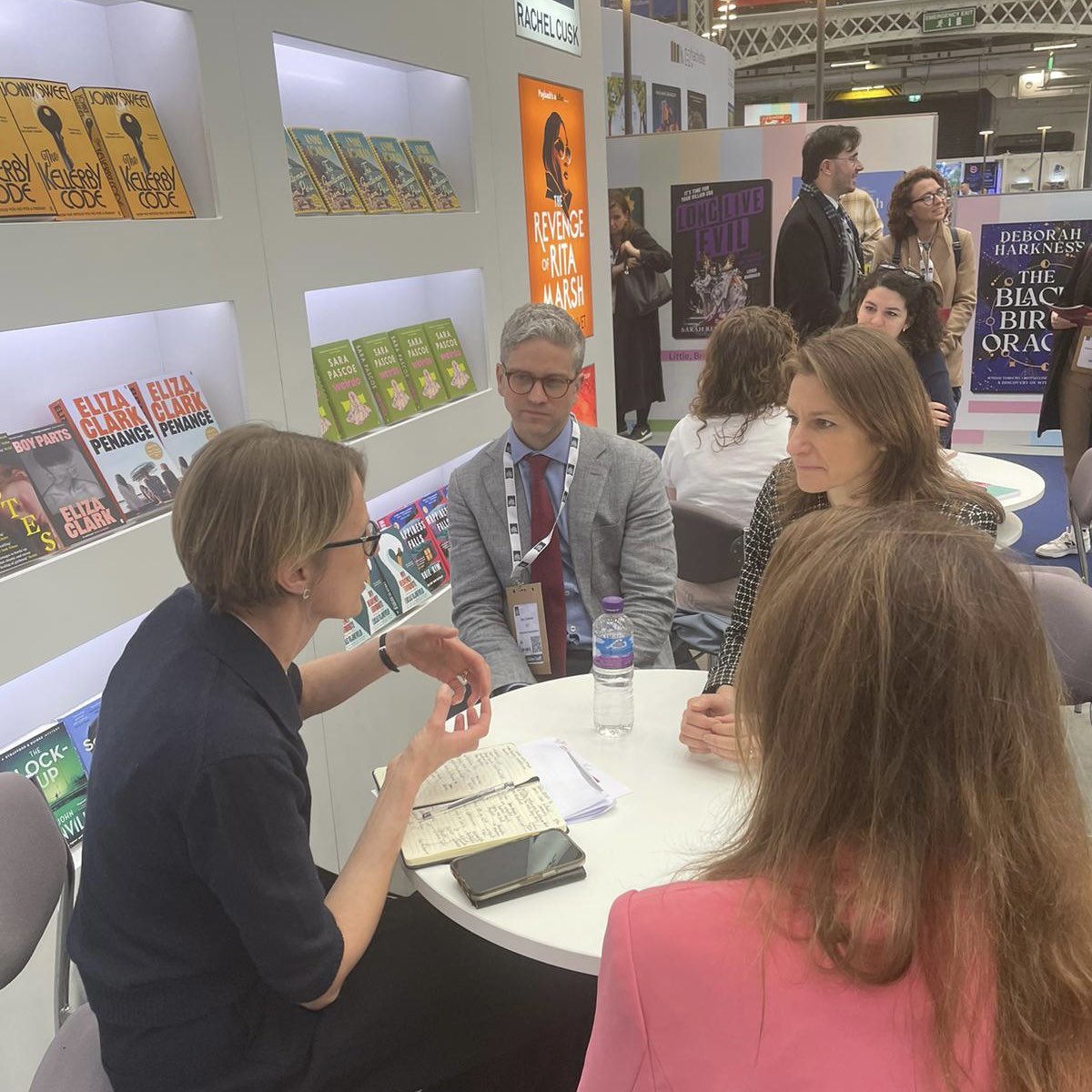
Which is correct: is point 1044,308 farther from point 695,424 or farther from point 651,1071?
point 651,1071

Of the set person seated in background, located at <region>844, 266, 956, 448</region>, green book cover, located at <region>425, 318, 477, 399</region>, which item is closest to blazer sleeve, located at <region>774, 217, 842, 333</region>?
person seated in background, located at <region>844, 266, 956, 448</region>

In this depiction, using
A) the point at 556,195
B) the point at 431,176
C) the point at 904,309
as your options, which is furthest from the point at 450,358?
the point at 904,309

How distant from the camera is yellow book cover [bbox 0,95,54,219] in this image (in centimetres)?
183

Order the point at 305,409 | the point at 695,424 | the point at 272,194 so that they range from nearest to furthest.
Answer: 1. the point at 272,194
2. the point at 305,409
3. the point at 695,424

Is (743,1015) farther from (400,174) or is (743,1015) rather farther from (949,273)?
(949,273)

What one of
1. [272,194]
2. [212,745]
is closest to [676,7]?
[272,194]

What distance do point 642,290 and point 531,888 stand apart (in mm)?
6210

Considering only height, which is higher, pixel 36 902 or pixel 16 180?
pixel 16 180

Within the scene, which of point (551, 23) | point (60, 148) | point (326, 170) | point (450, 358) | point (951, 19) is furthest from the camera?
point (951, 19)

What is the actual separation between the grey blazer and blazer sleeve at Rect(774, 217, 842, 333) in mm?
2919

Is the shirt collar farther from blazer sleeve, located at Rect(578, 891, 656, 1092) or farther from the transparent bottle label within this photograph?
blazer sleeve, located at Rect(578, 891, 656, 1092)

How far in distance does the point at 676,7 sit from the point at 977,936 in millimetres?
13290

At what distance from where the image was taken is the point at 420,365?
3.24m

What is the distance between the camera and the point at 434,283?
138 inches
